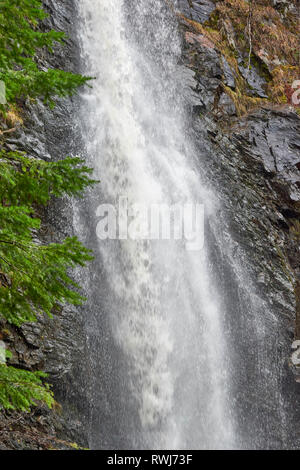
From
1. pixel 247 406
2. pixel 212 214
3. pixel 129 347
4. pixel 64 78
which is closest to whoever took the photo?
pixel 64 78

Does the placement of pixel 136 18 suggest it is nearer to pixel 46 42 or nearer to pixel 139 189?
pixel 139 189

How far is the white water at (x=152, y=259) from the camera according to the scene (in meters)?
8.68

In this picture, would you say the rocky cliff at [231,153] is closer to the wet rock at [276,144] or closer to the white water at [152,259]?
the wet rock at [276,144]

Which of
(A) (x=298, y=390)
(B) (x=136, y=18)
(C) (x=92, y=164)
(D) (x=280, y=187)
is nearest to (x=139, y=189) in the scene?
(C) (x=92, y=164)

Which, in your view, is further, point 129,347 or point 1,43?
point 129,347

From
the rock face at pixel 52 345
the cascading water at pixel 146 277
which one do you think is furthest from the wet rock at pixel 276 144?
the rock face at pixel 52 345

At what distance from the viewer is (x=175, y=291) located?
10.2 m

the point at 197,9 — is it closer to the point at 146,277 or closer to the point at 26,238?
the point at 146,277

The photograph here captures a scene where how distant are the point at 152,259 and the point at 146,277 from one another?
53cm

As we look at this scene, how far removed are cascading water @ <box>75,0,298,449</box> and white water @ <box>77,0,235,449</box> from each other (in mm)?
26

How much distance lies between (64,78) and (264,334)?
8577 millimetres

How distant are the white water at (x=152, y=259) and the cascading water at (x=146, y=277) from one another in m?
0.03

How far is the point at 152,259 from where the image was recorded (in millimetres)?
10125

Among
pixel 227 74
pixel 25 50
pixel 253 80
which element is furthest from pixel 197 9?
pixel 25 50
